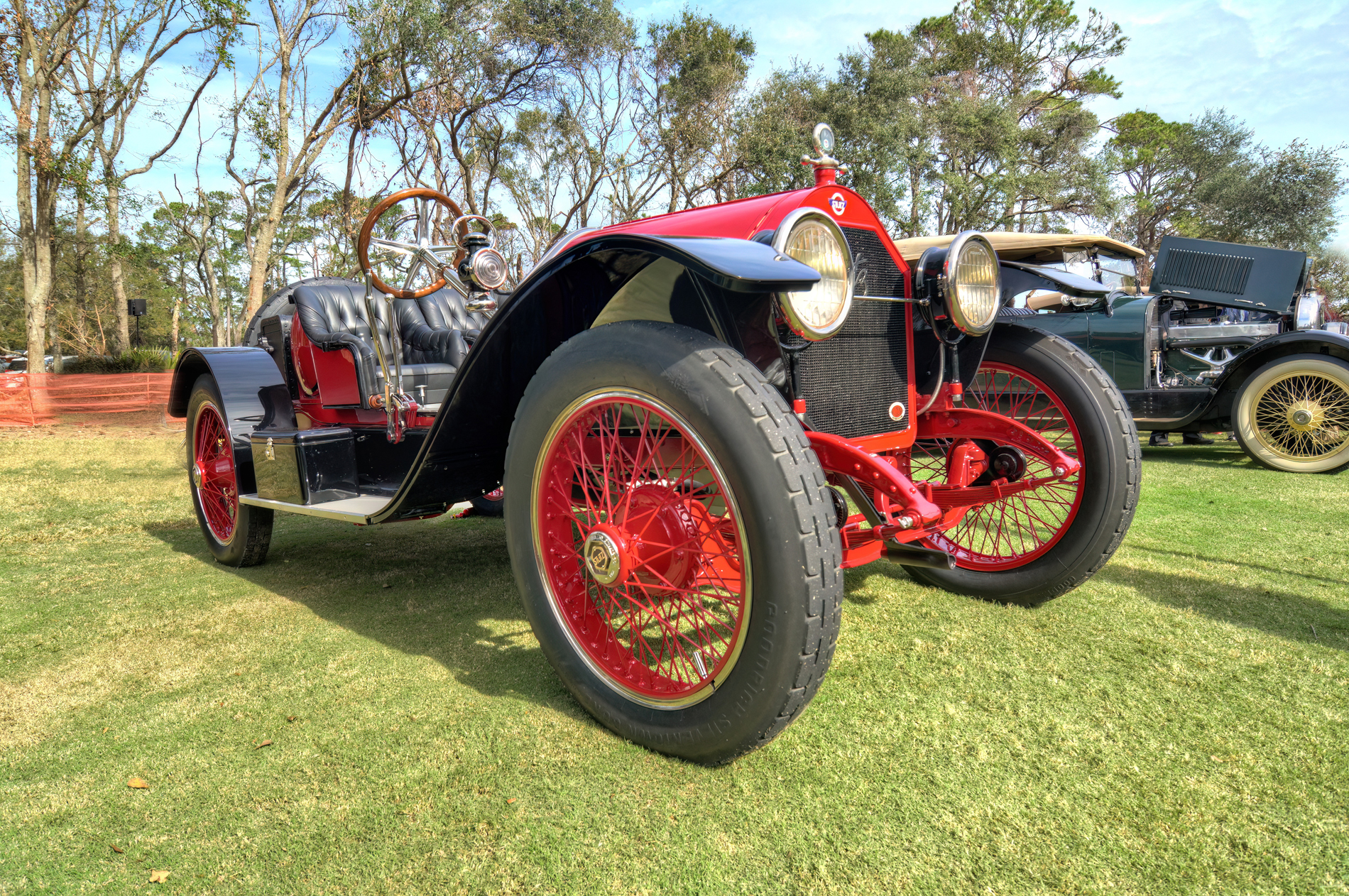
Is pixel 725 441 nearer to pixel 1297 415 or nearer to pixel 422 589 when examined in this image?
pixel 422 589

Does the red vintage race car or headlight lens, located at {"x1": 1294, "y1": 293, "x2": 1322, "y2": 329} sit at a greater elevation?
headlight lens, located at {"x1": 1294, "y1": 293, "x2": 1322, "y2": 329}

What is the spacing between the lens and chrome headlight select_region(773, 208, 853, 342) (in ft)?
6.10

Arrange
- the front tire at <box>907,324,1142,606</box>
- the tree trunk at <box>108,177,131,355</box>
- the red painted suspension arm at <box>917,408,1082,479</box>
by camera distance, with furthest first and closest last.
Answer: the tree trunk at <box>108,177,131,355</box> < the front tire at <box>907,324,1142,606</box> < the red painted suspension arm at <box>917,408,1082,479</box>

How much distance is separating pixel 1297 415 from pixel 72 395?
19133mm

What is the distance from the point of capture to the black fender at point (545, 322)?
1.68 m

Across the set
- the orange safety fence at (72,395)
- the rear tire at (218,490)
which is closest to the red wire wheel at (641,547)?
the rear tire at (218,490)

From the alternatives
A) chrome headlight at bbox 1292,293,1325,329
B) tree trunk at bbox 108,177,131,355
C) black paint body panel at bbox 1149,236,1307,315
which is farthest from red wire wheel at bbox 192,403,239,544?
tree trunk at bbox 108,177,131,355

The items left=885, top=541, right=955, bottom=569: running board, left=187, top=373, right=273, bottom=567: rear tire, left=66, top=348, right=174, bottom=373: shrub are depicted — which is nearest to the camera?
left=885, top=541, right=955, bottom=569: running board

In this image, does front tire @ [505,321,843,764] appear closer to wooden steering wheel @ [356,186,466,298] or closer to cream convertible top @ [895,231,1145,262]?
wooden steering wheel @ [356,186,466,298]

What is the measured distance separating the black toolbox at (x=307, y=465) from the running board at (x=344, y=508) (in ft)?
0.13

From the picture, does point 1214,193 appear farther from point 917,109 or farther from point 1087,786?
point 1087,786

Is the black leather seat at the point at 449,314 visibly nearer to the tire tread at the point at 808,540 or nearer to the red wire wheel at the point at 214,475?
the red wire wheel at the point at 214,475

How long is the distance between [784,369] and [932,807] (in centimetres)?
117

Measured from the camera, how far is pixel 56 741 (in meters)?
2.02
